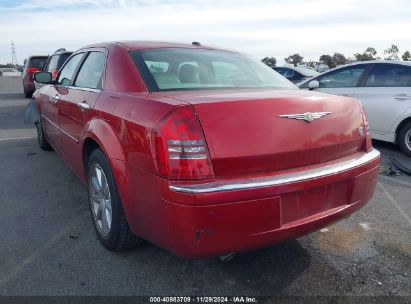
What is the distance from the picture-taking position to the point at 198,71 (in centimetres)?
302

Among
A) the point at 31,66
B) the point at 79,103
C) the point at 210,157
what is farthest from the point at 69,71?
the point at 31,66

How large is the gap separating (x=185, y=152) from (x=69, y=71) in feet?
9.47

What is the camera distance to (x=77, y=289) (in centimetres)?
245

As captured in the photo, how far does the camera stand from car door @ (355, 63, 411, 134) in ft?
19.7

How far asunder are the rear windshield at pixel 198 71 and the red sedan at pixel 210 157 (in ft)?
0.04

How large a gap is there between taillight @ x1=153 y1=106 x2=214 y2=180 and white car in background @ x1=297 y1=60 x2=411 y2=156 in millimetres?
4302

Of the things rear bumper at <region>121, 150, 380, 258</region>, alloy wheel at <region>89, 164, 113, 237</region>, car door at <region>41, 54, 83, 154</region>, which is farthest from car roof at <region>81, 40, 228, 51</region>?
rear bumper at <region>121, 150, 380, 258</region>

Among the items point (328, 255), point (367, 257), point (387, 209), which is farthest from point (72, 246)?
point (387, 209)

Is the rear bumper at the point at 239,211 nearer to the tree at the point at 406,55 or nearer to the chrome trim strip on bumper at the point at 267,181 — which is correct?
the chrome trim strip on bumper at the point at 267,181

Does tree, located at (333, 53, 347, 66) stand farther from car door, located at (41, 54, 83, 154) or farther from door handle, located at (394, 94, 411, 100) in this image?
car door, located at (41, 54, 83, 154)

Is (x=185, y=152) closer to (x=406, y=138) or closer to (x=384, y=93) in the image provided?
(x=406, y=138)

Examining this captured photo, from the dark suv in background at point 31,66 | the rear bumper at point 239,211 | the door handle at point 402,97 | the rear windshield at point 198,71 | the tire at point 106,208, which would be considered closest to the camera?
the rear bumper at point 239,211

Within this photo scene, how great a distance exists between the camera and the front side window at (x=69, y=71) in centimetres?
413

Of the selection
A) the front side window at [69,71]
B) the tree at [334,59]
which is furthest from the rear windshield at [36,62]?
the tree at [334,59]
